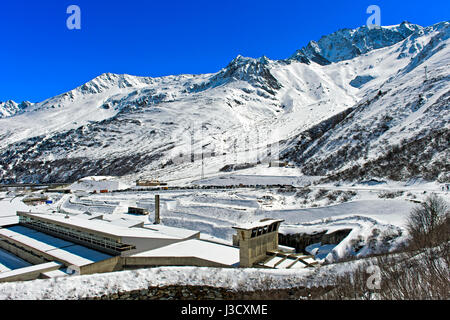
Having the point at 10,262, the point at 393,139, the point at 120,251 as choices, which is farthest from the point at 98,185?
the point at 393,139

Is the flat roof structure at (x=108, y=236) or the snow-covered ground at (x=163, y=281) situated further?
the flat roof structure at (x=108, y=236)

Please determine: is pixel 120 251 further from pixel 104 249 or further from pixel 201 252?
pixel 201 252

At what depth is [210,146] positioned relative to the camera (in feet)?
367

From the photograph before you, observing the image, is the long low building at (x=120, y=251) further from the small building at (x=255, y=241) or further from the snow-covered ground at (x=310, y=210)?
the snow-covered ground at (x=310, y=210)

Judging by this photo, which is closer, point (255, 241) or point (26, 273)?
point (26, 273)

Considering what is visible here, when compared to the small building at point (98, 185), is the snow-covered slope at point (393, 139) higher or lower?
higher

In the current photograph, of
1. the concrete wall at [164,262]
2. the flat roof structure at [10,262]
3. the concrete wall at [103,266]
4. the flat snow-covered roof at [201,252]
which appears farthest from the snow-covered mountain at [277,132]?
the flat roof structure at [10,262]

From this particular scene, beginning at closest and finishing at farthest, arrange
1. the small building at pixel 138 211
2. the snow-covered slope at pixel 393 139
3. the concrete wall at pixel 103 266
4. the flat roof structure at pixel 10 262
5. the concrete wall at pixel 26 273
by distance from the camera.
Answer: the concrete wall at pixel 26 273
the concrete wall at pixel 103 266
the flat roof structure at pixel 10 262
the snow-covered slope at pixel 393 139
the small building at pixel 138 211

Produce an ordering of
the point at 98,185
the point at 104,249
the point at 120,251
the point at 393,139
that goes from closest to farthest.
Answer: the point at 120,251
the point at 104,249
the point at 393,139
the point at 98,185

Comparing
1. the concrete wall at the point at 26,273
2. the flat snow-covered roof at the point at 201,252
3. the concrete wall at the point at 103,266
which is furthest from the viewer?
the flat snow-covered roof at the point at 201,252
